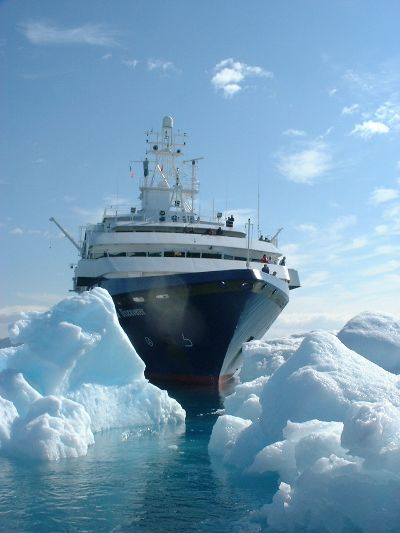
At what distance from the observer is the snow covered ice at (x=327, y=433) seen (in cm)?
670

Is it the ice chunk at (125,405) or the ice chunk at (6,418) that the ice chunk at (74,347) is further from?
the ice chunk at (6,418)

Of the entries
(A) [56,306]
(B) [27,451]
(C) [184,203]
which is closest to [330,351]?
(B) [27,451]

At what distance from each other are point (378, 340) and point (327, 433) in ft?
17.3

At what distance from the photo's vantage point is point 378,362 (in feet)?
42.4

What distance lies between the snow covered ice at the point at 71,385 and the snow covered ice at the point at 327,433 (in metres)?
2.52

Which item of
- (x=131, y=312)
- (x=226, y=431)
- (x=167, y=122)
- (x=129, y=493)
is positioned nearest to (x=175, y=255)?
(x=131, y=312)

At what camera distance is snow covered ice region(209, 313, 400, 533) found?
22.0ft

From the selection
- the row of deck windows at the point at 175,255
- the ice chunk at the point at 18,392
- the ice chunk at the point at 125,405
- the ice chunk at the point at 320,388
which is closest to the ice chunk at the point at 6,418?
the ice chunk at the point at 18,392

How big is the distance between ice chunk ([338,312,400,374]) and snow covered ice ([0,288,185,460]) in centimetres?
485

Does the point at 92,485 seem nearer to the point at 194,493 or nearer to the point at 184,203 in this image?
the point at 194,493

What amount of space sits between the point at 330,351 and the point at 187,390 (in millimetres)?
14529

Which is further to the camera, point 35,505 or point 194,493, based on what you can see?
point 194,493

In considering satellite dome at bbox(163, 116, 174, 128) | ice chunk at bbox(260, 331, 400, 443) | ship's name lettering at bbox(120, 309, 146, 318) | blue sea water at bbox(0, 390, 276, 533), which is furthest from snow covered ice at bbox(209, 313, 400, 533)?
satellite dome at bbox(163, 116, 174, 128)

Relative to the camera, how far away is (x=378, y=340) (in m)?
12.7
